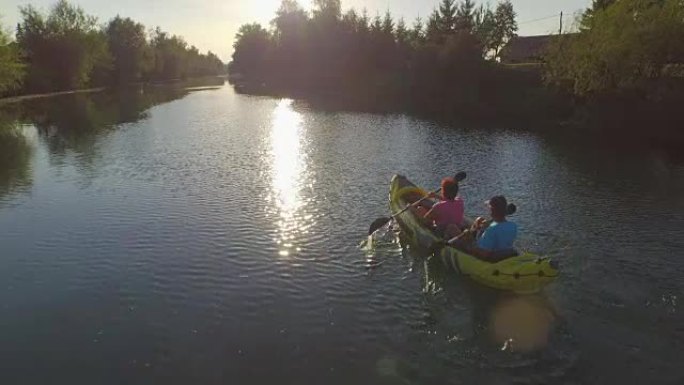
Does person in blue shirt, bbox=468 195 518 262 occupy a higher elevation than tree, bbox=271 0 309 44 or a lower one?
lower

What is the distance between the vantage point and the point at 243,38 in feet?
457

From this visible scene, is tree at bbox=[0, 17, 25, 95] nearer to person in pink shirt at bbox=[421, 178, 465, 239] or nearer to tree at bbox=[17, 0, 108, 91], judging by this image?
tree at bbox=[17, 0, 108, 91]

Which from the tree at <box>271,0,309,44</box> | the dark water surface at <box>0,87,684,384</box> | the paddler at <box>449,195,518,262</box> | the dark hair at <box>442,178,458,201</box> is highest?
the tree at <box>271,0,309,44</box>

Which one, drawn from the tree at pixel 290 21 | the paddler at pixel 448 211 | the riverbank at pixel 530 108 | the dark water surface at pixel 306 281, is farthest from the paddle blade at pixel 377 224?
the tree at pixel 290 21

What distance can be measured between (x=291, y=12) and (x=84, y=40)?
1482 inches

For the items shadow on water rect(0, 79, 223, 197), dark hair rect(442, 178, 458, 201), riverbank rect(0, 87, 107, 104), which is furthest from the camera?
riverbank rect(0, 87, 107, 104)

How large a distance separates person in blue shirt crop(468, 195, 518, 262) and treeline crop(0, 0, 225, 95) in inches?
2426

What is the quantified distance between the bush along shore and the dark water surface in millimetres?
14379

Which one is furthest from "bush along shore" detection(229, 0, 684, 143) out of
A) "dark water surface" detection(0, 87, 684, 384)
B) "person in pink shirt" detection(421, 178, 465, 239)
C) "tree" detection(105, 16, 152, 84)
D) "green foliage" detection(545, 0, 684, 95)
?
"person in pink shirt" detection(421, 178, 465, 239)

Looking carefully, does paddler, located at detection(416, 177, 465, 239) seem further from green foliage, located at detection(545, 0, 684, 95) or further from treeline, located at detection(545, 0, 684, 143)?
green foliage, located at detection(545, 0, 684, 95)

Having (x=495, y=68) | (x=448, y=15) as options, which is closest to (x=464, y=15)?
(x=448, y=15)

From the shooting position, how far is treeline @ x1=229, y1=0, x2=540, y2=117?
199 ft

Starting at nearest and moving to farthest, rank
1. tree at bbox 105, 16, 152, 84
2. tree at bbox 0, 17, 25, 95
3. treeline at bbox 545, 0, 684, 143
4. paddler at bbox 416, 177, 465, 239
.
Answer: paddler at bbox 416, 177, 465, 239
treeline at bbox 545, 0, 684, 143
tree at bbox 0, 17, 25, 95
tree at bbox 105, 16, 152, 84

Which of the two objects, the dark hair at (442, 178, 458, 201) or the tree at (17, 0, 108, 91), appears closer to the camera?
the dark hair at (442, 178, 458, 201)
